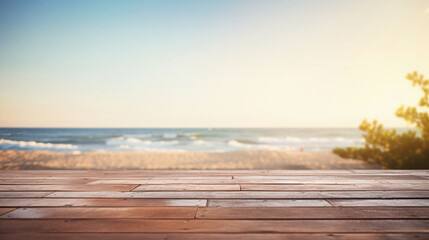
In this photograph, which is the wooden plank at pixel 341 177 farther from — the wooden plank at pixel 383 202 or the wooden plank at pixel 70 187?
the wooden plank at pixel 70 187

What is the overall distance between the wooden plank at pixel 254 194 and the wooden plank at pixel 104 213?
1.00 feet

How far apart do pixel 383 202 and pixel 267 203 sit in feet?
3.25

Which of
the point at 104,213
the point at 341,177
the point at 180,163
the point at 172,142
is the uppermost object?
the point at 104,213

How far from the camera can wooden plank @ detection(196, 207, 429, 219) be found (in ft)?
4.17

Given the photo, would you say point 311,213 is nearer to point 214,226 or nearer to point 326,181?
point 214,226

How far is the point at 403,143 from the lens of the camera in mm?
4719

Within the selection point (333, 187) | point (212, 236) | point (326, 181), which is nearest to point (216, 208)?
point (212, 236)

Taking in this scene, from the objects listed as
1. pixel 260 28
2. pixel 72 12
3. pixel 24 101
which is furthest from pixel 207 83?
pixel 24 101

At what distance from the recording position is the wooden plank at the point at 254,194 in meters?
1.70

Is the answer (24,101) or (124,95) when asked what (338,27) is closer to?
(124,95)

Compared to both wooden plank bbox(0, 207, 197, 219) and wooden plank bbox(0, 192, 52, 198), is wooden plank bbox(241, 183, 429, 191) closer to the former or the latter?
wooden plank bbox(0, 207, 197, 219)

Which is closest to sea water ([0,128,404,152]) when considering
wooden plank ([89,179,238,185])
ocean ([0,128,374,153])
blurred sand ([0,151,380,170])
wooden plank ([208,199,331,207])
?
ocean ([0,128,374,153])

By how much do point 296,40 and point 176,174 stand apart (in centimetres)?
763

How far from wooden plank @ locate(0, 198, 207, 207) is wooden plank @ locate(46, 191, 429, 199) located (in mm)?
107
